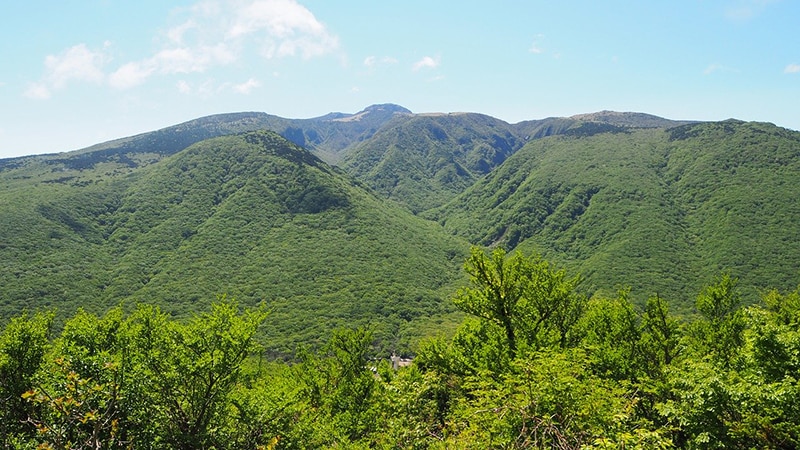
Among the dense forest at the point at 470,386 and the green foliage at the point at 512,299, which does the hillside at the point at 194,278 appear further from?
the green foliage at the point at 512,299

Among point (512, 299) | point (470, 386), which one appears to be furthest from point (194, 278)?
point (470, 386)

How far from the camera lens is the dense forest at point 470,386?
14.4m

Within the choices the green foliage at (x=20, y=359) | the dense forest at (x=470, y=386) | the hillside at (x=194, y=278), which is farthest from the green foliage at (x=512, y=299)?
the hillside at (x=194, y=278)

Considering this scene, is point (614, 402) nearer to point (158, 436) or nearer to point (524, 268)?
point (524, 268)

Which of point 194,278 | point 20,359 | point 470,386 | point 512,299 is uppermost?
point 512,299

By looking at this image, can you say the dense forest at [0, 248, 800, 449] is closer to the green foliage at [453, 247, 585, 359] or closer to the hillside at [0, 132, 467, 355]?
the green foliage at [453, 247, 585, 359]

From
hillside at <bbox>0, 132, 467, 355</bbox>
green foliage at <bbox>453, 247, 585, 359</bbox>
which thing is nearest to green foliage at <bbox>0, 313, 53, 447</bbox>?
green foliage at <bbox>453, 247, 585, 359</bbox>

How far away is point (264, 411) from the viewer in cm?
2258

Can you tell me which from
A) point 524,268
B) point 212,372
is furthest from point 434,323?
point 212,372

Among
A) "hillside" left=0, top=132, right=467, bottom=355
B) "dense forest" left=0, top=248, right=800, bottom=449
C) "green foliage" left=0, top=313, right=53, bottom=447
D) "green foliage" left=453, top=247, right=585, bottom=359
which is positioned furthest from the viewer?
"hillside" left=0, top=132, right=467, bottom=355

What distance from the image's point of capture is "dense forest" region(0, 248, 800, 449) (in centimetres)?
1435

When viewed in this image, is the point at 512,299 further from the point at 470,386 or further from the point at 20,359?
the point at 20,359

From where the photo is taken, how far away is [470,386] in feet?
60.9

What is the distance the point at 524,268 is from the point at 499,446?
17.7 metres
